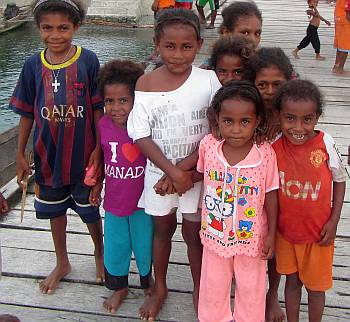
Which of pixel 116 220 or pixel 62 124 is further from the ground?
pixel 62 124

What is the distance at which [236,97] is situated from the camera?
6.29 ft

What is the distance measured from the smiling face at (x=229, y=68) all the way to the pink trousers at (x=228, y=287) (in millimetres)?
722

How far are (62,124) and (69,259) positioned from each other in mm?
888

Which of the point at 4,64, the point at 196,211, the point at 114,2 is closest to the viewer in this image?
the point at 196,211

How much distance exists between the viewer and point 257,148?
1967 mm

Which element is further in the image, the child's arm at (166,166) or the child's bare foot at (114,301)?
the child's bare foot at (114,301)

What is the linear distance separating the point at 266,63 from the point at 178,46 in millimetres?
365

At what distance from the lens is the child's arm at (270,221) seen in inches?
78.3

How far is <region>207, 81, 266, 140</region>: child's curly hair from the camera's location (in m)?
1.92

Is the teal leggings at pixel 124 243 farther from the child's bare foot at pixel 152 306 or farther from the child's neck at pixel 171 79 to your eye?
the child's neck at pixel 171 79

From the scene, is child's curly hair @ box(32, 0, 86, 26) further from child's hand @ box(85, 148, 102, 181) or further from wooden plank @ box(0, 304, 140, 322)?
wooden plank @ box(0, 304, 140, 322)

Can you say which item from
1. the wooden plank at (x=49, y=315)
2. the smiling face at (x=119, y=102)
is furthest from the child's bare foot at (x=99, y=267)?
the smiling face at (x=119, y=102)

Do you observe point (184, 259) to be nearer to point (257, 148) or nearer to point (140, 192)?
point (140, 192)

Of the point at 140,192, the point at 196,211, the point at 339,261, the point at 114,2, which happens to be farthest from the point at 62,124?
the point at 114,2
